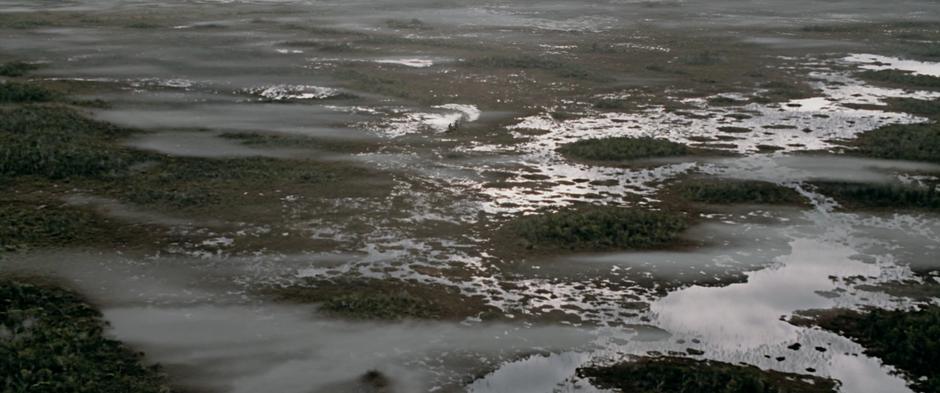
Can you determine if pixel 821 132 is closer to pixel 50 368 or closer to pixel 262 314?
pixel 262 314

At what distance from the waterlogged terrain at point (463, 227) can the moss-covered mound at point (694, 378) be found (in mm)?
32

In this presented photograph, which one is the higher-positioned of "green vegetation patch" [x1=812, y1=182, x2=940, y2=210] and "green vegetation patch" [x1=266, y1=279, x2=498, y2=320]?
"green vegetation patch" [x1=812, y1=182, x2=940, y2=210]

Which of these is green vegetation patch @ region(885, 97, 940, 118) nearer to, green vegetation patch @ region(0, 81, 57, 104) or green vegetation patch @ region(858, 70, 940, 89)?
green vegetation patch @ region(858, 70, 940, 89)

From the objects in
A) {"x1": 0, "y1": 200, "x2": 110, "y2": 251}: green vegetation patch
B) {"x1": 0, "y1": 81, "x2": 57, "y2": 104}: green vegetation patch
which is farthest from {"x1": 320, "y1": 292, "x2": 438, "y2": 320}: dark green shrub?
{"x1": 0, "y1": 81, "x2": 57, "y2": 104}: green vegetation patch

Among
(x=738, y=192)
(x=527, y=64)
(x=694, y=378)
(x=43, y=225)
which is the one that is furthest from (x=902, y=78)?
(x=43, y=225)

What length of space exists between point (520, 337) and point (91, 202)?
24.1 ft

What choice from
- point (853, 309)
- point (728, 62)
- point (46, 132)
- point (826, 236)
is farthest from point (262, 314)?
point (728, 62)

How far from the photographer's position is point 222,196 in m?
13.3

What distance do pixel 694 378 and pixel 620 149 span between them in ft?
28.1

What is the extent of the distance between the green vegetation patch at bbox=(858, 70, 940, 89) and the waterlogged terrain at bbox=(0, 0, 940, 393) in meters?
0.12

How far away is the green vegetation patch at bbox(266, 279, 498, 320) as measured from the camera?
30.9 feet

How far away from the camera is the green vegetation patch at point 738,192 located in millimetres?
13547

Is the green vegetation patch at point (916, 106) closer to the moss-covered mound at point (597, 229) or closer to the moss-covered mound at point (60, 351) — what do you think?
the moss-covered mound at point (597, 229)

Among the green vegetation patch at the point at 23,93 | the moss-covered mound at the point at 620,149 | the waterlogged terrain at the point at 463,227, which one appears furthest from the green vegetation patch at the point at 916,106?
the green vegetation patch at the point at 23,93
